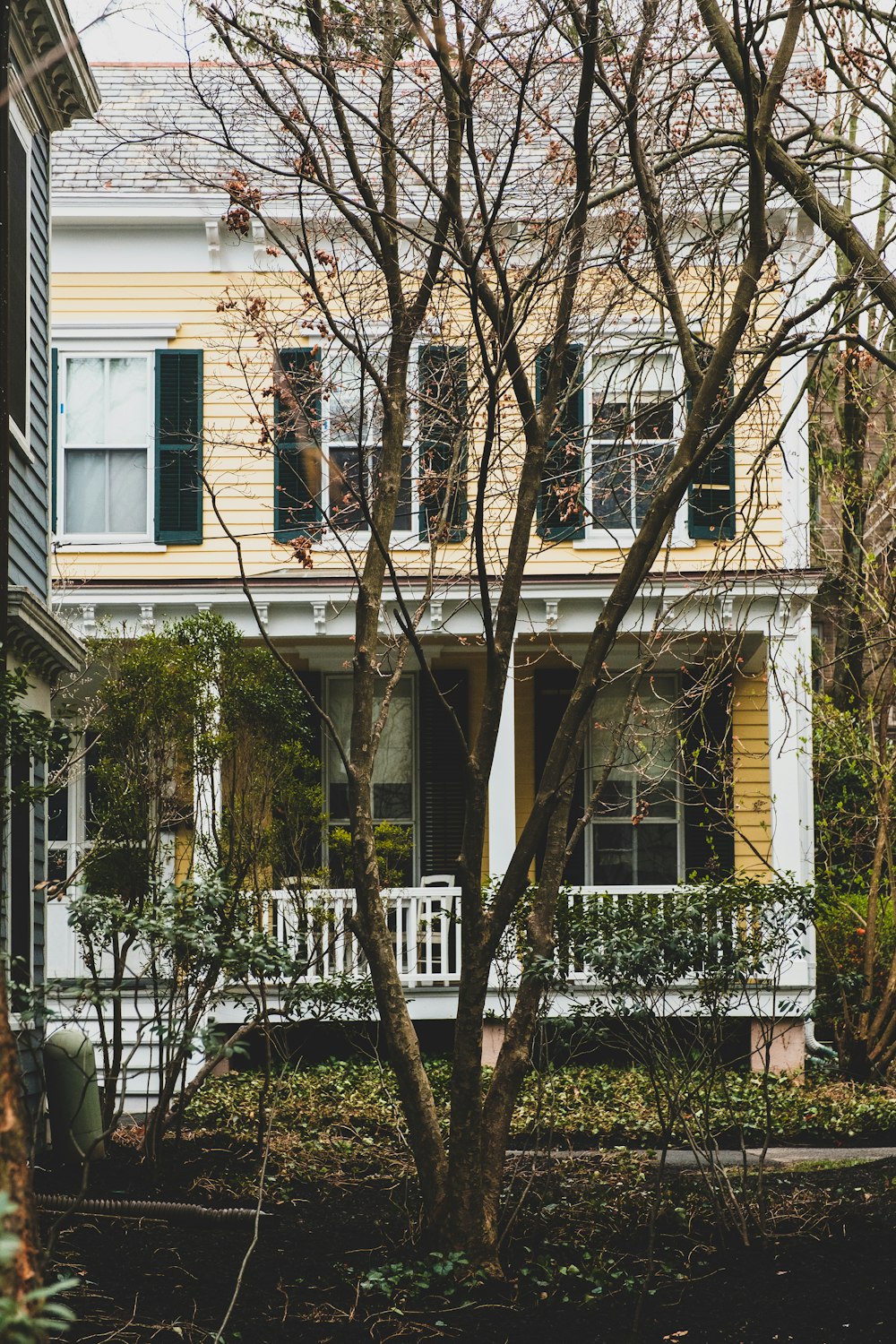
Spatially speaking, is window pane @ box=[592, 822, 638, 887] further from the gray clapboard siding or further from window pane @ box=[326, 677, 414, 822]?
the gray clapboard siding

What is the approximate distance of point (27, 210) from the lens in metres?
9.06

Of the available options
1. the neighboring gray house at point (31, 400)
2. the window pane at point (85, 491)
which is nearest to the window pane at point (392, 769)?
the window pane at point (85, 491)

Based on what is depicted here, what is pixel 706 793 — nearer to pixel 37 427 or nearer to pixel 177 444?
pixel 177 444

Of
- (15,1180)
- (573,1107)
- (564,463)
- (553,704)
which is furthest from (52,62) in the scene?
(15,1180)

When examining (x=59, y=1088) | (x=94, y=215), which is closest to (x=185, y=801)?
(x=59, y=1088)

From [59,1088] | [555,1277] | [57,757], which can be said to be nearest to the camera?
[555,1277]

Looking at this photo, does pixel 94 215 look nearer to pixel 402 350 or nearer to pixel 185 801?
pixel 185 801

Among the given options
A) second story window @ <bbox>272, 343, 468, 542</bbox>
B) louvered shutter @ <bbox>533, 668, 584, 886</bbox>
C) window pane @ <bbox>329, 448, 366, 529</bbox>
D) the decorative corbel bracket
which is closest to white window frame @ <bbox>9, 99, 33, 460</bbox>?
second story window @ <bbox>272, 343, 468, 542</bbox>

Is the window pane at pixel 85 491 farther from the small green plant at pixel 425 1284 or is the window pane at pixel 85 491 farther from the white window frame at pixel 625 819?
the small green plant at pixel 425 1284

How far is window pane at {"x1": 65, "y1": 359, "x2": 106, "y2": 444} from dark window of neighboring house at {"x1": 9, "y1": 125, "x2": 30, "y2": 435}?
4316 millimetres

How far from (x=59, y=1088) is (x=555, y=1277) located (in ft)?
12.9

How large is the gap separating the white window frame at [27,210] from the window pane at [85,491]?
13.4 ft

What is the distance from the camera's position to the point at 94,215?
43.2ft

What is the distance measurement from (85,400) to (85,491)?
90 centimetres
